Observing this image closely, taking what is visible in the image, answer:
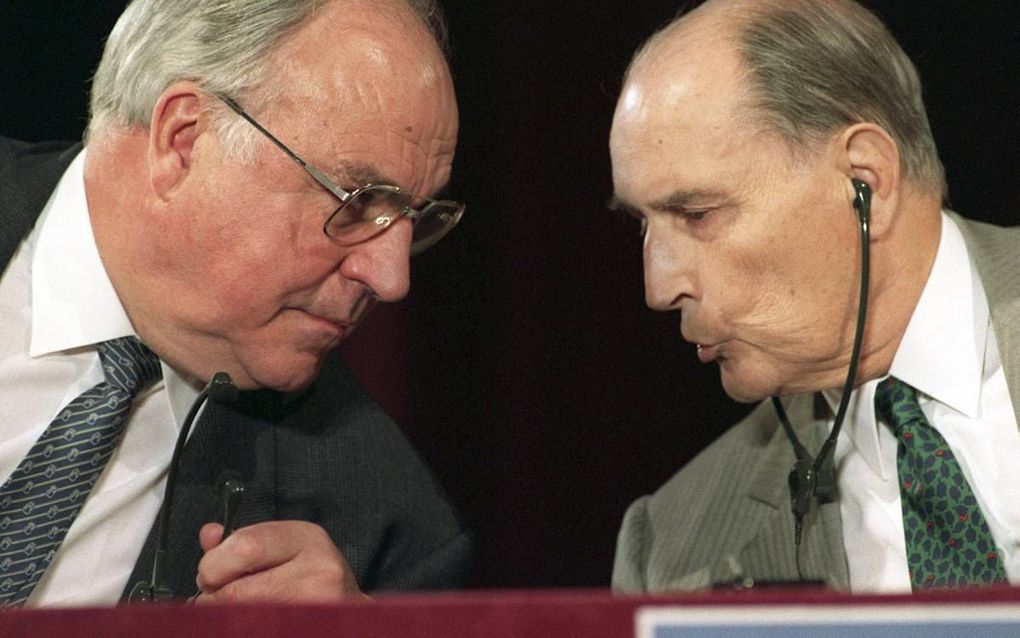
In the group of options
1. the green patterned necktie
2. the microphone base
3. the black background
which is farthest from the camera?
the black background

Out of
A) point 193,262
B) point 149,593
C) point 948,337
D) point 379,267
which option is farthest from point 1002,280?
point 149,593

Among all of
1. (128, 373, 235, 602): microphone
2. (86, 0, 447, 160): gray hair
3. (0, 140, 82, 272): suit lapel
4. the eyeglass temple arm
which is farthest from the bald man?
(0, 140, 82, 272): suit lapel

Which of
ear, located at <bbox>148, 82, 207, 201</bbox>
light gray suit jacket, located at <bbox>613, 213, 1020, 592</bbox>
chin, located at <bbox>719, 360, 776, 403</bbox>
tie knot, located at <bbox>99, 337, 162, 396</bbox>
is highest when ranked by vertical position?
ear, located at <bbox>148, 82, 207, 201</bbox>

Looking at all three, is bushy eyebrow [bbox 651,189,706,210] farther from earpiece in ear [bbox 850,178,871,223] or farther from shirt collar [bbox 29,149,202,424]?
shirt collar [bbox 29,149,202,424]

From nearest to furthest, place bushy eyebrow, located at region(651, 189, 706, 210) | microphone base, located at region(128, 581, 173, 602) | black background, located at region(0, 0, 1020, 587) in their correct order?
microphone base, located at region(128, 581, 173, 602)
bushy eyebrow, located at region(651, 189, 706, 210)
black background, located at region(0, 0, 1020, 587)

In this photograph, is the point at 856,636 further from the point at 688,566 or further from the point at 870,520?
the point at 688,566

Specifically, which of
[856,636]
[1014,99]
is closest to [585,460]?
[1014,99]

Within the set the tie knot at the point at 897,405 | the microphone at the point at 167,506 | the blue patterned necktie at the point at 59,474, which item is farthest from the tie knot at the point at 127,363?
the tie knot at the point at 897,405

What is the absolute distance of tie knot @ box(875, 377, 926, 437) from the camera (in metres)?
1.82

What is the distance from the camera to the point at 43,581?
175 centimetres

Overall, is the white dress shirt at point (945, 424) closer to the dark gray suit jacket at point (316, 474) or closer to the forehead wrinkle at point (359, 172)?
the dark gray suit jacket at point (316, 474)

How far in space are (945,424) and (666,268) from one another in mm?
458

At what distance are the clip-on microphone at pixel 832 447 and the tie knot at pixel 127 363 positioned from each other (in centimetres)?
95

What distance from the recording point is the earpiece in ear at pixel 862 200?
1779mm
